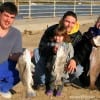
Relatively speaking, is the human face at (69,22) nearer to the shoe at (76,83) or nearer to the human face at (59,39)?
the human face at (59,39)

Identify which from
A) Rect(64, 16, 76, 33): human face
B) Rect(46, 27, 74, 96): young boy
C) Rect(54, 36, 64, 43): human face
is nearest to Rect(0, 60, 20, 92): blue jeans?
Rect(46, 27, 74, 96): young boy

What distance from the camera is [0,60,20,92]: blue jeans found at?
6.60 metres

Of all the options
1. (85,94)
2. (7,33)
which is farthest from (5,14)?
(85,94)

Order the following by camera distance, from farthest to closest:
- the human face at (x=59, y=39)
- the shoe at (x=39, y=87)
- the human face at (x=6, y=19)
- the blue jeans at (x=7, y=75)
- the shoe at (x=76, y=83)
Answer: the shoe at (x=76, y=83)
the shoe at (x=39, y=87)
the human face at (x=59, y=39)
the blue jeans at (x=7, y=75)
the human face at (x=6, y=19)

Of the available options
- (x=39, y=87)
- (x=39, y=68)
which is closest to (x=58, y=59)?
(x=39, y=68)

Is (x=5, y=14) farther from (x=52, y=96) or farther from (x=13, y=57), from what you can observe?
(x=52, y=96)

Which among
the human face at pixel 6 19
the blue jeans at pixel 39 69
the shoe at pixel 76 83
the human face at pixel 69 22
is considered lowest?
the shoe at pixel 76 83

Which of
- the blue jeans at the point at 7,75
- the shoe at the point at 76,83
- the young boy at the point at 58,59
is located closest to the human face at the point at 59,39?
the young boy at the point at 58,59

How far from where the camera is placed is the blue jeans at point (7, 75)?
6598mm

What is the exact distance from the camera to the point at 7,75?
6.61m

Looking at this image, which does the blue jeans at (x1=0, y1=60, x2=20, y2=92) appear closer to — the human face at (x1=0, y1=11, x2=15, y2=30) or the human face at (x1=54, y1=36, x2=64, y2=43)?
the human face at (x1=0, y1=11, x2=15, y2=30)

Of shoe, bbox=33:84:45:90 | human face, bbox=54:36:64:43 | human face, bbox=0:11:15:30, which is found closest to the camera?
human face, bbox=0:11:15:30

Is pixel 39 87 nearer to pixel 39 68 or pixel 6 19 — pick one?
pixel 39 68

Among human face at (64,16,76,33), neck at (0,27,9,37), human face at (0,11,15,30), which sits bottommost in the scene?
neck at (0,27,9,37)
